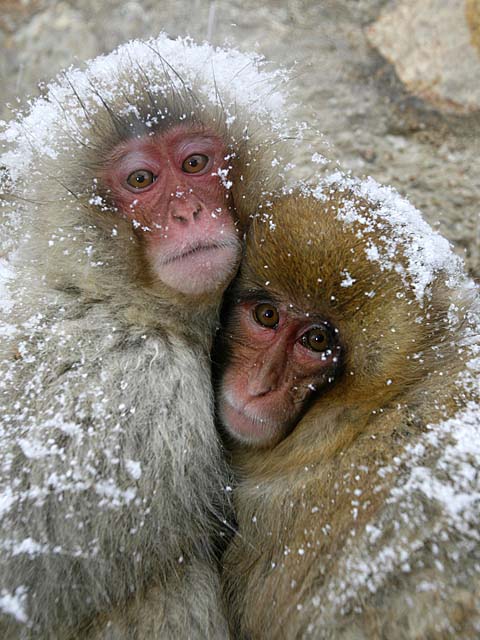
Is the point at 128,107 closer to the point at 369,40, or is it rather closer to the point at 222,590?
the point at 222,590

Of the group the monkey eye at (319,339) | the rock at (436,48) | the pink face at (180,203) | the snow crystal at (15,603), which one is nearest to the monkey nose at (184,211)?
the pink face at (180,203)

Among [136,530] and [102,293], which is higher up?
[102,293]

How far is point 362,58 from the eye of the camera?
382 cm

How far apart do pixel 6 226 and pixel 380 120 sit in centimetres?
216

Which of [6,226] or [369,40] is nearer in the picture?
[6,226]

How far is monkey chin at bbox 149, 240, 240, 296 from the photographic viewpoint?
78.7 inches

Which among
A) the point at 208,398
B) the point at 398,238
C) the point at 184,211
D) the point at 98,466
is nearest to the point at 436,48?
the point at 398,238

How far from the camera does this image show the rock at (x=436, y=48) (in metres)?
3.64

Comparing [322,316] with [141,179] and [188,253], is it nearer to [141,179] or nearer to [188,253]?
[188,253]

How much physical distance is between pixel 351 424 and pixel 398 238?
20.9 inches

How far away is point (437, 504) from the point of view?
5.36 ft

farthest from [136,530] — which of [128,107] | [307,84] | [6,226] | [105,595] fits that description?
[307,84]

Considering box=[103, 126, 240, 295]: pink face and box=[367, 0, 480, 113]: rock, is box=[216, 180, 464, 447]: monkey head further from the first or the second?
box=[367, 0, 480, 113]: rock

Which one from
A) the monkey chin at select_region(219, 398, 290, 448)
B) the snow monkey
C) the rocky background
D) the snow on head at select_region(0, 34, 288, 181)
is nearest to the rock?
the rocky background
